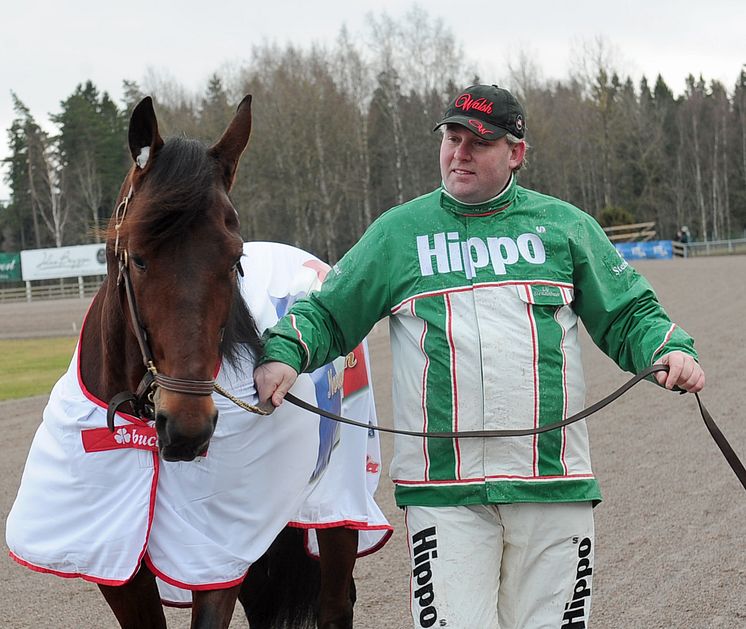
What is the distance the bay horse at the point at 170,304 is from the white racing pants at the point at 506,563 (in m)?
0.63

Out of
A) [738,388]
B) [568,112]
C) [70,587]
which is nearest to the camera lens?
[70,587]

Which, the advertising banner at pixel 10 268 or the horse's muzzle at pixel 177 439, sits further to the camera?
the advertising banner at pixel 10 268

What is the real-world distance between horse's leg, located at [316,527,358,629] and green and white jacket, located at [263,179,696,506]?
1.22 meters

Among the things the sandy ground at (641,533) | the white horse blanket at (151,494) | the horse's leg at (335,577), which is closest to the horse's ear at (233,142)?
the white horse blanket at (151,494)

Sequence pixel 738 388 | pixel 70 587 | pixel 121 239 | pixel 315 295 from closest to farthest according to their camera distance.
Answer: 1. pixel 121 239
2. pixel 315 295
3. pixel 70 587
4. pixel 738 388

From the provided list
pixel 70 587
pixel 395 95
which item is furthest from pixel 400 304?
pixel 395 95

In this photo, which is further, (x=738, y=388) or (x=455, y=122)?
(x=738, y=388)

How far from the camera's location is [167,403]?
2.17 metres

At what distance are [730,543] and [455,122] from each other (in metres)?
3.02

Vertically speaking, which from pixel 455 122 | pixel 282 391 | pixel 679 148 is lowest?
pixel 282 391

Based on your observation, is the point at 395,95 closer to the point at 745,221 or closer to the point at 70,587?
the point at 745,221

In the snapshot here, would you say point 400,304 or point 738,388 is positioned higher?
point 400,304

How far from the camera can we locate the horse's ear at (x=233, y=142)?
254cm

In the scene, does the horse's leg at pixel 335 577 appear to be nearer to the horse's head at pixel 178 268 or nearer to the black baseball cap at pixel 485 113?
the horse's head at pixel 178 268
